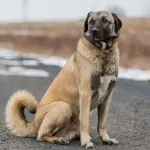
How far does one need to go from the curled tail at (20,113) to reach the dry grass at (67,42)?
15320 millimetres

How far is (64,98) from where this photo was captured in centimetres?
833

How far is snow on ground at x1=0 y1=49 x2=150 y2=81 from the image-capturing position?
71.4 feet

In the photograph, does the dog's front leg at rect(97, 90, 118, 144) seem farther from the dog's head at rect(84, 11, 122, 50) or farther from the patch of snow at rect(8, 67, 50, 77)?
the patch of snow at rect(8, 67, 50, 77)

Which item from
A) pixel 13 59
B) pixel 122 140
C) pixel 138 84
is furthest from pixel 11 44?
pixel 122 140

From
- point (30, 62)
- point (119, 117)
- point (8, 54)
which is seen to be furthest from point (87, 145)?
point (8, 54)

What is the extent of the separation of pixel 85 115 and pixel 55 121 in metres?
0.44

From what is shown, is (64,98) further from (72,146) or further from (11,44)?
(11,44)

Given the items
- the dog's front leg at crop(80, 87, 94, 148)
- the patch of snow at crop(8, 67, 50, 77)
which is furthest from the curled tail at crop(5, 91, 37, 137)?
the patch of snow at crop(8, 67, 50, 77)

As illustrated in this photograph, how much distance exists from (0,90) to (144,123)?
20.2ft

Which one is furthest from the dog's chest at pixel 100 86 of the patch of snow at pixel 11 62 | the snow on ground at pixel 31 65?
the patch of snow at pixel 11 62

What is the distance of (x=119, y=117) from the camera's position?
37.8 ft

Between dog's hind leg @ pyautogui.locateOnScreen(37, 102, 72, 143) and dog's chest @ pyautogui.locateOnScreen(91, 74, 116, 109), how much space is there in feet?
1.30

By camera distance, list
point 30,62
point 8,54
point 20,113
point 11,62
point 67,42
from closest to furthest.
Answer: point 20,113
point 11,62
point 30,62
point 67,42
point 8,54

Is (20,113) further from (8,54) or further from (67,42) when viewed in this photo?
(8,54)
